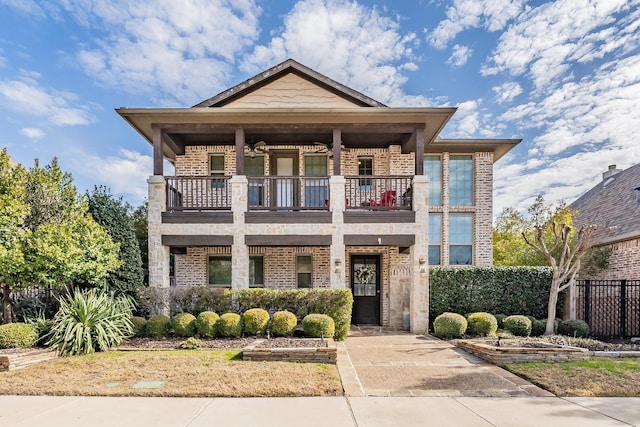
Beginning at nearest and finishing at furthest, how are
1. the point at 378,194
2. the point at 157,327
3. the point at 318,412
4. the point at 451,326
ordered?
the point at 318,412
the point at 157,327
the point at 451,326
the point at 378,194

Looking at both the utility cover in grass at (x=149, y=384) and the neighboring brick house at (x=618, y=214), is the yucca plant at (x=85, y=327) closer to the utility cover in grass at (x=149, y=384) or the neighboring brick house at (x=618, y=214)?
the utility cover in grass at (x=149, y=384)

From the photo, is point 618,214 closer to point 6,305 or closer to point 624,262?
point 624,262

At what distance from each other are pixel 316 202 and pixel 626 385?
838 centimetres

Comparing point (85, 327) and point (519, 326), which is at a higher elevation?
point (85, 327)

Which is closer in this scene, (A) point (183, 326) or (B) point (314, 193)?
(A) point (183, 326)

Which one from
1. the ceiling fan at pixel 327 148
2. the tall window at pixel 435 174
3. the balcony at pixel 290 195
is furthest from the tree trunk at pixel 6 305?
the tall window at pixel 435 174

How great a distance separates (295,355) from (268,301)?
2949 mm

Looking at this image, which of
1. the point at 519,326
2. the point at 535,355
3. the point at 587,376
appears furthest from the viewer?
the point at 519,326

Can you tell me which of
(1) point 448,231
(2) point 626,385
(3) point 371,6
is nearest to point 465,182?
(1) point 448,231

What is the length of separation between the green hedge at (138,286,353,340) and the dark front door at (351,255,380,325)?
124 inches

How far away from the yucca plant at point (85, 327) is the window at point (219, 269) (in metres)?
4.45

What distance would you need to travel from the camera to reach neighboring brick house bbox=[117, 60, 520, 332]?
10.5m

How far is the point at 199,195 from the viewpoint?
1204cm

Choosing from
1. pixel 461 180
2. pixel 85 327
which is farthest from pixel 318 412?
pixel 461 180
